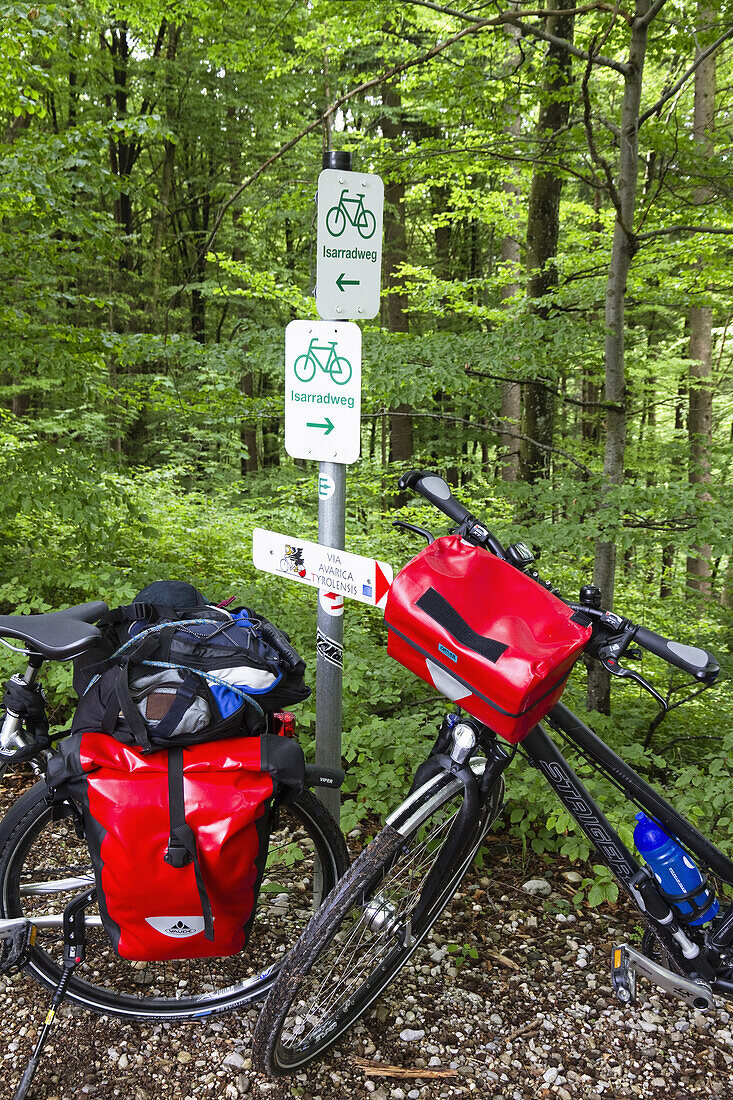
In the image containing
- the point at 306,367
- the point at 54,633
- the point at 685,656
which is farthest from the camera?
the point at 306,367

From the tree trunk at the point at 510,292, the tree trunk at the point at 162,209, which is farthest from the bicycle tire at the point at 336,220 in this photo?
the tree trunk at the point at 162,209

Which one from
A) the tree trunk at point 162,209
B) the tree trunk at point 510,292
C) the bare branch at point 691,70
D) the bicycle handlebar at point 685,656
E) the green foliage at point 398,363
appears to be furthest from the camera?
the tree trunk at point 162,209

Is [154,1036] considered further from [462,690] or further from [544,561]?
[544,561]

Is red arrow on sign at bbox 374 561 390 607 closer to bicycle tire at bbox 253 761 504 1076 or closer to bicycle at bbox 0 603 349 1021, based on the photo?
bicycle tire at bbox 253 761 504 1076

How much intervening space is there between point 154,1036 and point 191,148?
14589mm

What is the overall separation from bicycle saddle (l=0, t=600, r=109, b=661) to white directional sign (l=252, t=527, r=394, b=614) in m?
0.52

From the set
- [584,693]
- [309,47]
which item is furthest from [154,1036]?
[309,47]

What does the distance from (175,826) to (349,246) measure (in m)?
1.64

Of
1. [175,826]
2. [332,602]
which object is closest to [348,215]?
[332,602]

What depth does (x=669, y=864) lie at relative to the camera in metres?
1.85

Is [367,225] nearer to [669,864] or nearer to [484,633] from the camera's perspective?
[484,633]

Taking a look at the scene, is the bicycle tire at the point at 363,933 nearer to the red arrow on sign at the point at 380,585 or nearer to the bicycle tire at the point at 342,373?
the red arrow on sign at the point at 380,585

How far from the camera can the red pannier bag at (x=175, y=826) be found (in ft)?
5.55

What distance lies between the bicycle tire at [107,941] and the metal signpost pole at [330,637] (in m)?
0.18
